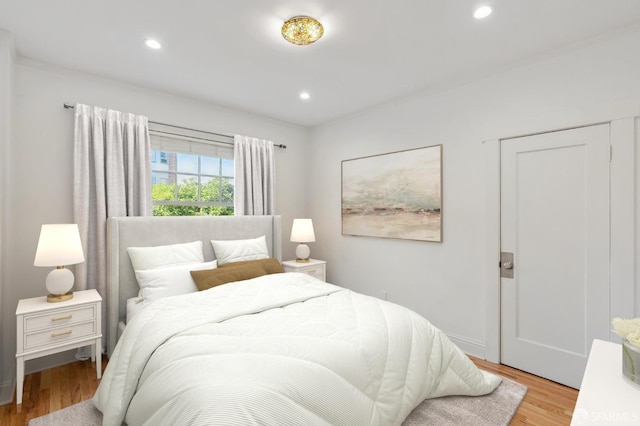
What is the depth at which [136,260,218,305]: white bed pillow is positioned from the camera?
2580 millimetres

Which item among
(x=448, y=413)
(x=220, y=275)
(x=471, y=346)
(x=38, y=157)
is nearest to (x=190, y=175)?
(x=38, y=157)

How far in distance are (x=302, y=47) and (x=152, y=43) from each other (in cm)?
112

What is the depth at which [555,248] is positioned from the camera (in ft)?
8.05

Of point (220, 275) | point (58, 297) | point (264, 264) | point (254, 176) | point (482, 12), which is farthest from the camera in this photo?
point (254, 176)

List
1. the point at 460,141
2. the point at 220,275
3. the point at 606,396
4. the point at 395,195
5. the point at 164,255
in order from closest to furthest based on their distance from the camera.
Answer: the point at 606,396 → the point at 220,275 → the point at 164,255 → the point at 460,141 → the point at 395,195

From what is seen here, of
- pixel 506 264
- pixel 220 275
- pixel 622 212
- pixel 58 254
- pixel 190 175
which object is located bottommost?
pixel 220 275

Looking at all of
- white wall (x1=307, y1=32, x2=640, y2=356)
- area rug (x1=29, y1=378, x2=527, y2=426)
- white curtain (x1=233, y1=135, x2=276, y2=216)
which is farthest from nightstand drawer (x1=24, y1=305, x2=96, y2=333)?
white wall (x1=307, y1=32, x2=640, y2=356)

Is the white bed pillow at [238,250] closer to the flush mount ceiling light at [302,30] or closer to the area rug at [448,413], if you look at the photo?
the area rug at [448,413]

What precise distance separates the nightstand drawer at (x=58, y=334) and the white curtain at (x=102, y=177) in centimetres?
34

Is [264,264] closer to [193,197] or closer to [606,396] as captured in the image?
[193,197]

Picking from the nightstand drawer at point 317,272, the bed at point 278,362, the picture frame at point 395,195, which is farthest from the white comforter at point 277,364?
the nightstand drawer at point 317,272

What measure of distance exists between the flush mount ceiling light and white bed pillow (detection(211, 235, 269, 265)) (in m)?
2.10

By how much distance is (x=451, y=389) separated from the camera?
2.03 meters

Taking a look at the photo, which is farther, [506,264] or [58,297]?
[506,264]
